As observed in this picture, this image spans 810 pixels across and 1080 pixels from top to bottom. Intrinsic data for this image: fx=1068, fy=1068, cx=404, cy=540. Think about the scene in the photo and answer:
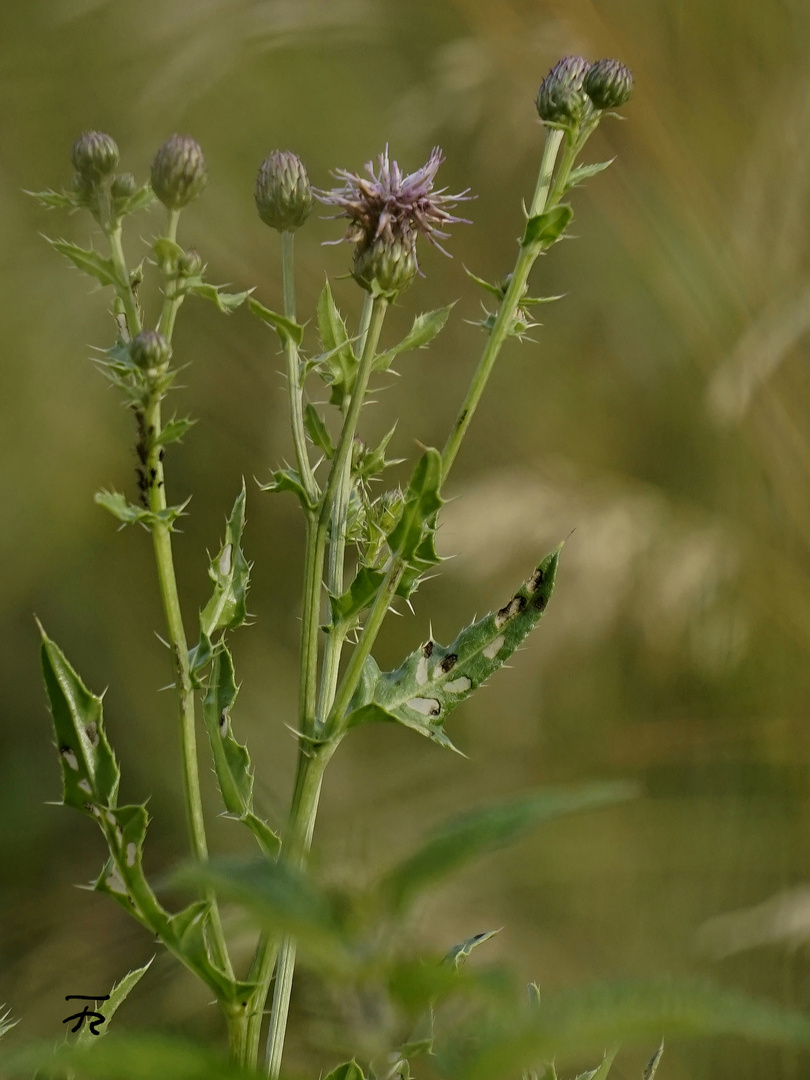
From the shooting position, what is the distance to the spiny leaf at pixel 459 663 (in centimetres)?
112

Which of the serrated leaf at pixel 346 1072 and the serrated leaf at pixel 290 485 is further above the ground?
the serrated leaf at pixel 290 485

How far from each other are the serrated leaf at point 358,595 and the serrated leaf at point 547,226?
358 millimetres

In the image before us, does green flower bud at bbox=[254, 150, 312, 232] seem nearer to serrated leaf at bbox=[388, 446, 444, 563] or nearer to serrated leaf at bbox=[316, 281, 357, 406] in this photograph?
serrated leaf at bbox=[316, 281, 357, 406]

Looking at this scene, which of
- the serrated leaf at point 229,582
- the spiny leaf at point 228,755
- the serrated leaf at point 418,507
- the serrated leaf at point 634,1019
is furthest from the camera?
the serrated leaf at point 229,582

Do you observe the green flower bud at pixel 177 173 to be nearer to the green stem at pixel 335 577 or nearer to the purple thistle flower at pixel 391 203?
the purple thistle flower at pixel 391 203

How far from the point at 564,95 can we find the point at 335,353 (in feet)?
1.25

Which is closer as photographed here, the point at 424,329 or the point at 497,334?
the point at 497,334

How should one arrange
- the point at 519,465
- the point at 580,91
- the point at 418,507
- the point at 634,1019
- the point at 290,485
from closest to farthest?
1. the point at 634,1019
2. the point at 418,507
3. the point at 290,485
4. the point at 580,91
5. the point at 519,465

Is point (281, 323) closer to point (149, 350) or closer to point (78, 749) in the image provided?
point (149, 350)

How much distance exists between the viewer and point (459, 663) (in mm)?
1152

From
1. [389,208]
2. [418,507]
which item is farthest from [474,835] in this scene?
[389,208]

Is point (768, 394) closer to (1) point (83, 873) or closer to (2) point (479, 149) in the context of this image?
(2) point (479, 149)

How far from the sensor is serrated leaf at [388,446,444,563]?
92cm

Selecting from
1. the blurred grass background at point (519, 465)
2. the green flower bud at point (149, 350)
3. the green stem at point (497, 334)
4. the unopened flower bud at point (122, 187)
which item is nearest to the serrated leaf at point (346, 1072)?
the green stem at point (497, 334)
